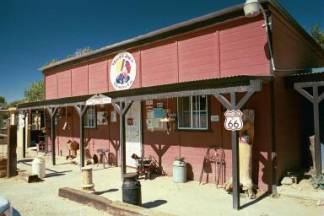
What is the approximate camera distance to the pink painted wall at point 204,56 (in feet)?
30.7

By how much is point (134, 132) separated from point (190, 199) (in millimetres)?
5135

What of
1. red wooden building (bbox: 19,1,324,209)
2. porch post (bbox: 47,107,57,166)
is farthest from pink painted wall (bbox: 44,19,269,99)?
porch post (bbox: 47,107,57,166)

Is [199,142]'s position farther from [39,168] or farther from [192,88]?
[39,168]

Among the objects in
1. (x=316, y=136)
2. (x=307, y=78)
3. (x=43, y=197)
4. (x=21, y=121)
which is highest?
(x=307, y=78)

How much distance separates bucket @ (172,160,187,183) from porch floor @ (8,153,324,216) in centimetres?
22

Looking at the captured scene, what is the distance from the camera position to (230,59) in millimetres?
9867

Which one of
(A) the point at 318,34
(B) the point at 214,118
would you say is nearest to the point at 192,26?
(B) the point at 214,118

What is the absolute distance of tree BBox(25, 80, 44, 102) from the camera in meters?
51.2

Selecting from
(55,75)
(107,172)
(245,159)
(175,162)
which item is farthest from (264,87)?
(55,75)

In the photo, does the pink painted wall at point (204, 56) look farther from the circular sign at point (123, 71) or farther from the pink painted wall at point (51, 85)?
the pink painted wall at point (51, 85)

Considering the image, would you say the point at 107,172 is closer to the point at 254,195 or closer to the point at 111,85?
the point at 111,85

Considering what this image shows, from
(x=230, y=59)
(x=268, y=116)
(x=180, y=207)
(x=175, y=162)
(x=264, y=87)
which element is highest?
(x=230, y=59)

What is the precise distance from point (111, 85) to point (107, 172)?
12.6 feet

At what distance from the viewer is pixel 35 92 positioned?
5197cm
